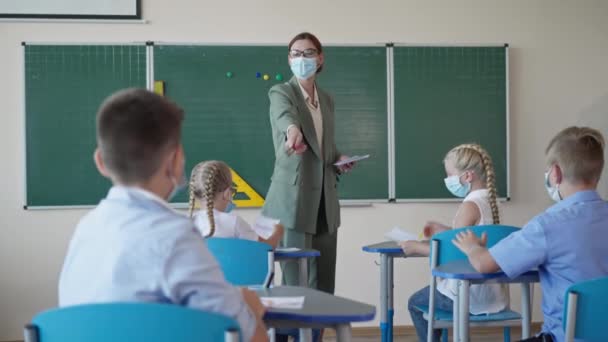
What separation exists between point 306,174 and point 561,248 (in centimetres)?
135

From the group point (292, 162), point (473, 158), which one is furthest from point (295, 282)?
point (473, 158)

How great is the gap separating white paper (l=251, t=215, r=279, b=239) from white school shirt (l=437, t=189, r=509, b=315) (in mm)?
803

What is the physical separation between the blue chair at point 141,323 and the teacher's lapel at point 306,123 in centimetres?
203

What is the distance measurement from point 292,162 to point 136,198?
73.9 inches

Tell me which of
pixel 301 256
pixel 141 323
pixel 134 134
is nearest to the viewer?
pixel 141 323

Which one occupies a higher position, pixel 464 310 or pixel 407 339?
pixel 464 310

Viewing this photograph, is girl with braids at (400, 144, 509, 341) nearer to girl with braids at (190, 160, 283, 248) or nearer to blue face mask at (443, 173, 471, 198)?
blue face mask at (443, 173, 471, 198)

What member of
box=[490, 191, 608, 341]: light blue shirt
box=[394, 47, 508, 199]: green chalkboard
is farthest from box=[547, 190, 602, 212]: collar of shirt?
box=[394, 47, 508, 199]: green chalkboard

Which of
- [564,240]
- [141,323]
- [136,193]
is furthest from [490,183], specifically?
[141,323]

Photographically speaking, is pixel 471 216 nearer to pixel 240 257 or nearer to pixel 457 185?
pixel 457 185

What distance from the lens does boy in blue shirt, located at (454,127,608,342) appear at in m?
2.16

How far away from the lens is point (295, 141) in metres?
3.02

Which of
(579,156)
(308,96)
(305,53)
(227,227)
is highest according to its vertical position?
(305,53)

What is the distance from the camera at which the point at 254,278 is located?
8.71 ft
